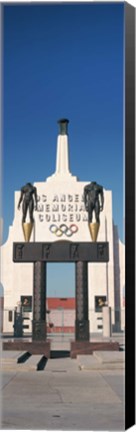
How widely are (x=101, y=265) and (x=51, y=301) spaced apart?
5.50m

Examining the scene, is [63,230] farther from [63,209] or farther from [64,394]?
[64,394]

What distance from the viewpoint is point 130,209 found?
548 cm

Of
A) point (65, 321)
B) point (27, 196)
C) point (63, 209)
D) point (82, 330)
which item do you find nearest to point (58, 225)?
point (63, 209)

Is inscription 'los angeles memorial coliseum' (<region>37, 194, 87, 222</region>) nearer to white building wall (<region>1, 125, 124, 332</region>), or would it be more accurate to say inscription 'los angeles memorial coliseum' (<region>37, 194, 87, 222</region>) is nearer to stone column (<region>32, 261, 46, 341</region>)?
white building wall (<region>1, 125, 124, 332</region>)

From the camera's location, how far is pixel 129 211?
548 centimetres

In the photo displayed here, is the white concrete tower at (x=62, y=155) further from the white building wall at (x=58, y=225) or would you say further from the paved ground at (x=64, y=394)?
the paved ground at (x=64, y=394)

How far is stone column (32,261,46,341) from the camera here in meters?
16.6

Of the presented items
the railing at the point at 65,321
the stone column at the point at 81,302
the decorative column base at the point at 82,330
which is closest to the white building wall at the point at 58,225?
the railing at the point at 65,321

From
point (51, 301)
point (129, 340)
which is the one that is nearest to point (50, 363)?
point (129, 340)

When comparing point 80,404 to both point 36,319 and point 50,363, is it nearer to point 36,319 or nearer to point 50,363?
point 50,363

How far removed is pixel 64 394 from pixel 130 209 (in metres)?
4.68

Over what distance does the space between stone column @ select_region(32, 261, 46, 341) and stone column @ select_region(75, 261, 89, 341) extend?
0.95 metres

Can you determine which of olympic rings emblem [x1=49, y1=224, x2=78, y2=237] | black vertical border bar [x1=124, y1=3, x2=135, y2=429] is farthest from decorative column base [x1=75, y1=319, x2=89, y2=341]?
olympic rings emblem [x1=49, y1=224, x2=78, y2=237]

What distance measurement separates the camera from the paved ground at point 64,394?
21.3 ft
